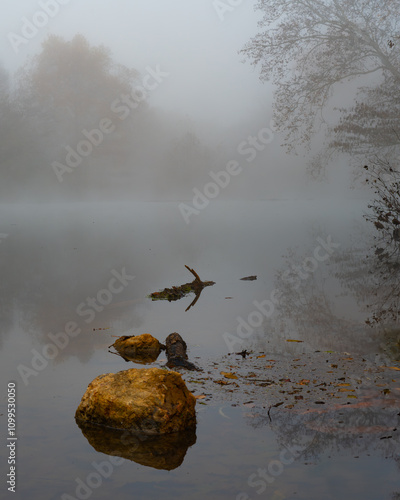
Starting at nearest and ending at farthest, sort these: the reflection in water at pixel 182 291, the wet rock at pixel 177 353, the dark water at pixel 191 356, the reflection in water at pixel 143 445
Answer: the dark water at pixel 191 356 → the reflection in water at pixel 143 445 → the wet rock at pixel 177 353 → the reflection in water at pixel 182 291

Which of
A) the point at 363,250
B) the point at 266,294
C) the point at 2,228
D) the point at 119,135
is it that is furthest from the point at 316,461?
the point at 119,135

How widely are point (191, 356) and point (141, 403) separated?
253cm

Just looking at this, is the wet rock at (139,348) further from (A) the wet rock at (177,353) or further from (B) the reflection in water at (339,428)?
(B) the reflection in water at (339,428)

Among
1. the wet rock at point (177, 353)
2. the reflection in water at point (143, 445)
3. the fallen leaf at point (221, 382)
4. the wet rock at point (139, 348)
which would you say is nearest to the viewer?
the reflection in water at point (143, 445)

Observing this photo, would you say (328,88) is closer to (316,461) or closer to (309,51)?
(309,51)

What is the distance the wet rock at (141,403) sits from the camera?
5625 millimetres

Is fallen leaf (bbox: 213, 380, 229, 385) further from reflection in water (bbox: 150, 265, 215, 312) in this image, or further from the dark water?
reflection in water (bbox: 150, 265, 215, 312)

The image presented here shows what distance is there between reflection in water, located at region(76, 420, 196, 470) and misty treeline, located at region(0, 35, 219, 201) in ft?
181

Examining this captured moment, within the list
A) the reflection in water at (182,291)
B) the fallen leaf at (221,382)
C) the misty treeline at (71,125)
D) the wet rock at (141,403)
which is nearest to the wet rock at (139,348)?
the fallen leaf at (221,382)

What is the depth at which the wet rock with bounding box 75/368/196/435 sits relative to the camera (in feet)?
18.5

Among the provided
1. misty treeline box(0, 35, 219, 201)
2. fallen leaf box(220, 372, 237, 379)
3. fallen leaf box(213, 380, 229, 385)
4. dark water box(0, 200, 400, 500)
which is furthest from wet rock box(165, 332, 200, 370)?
misty treeline box(0, 35, 219, 201)

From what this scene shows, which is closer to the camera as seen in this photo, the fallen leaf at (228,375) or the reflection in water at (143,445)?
the reflection in water at (143,445)

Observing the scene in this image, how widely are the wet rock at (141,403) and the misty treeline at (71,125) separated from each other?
5490cm

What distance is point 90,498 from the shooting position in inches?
179
